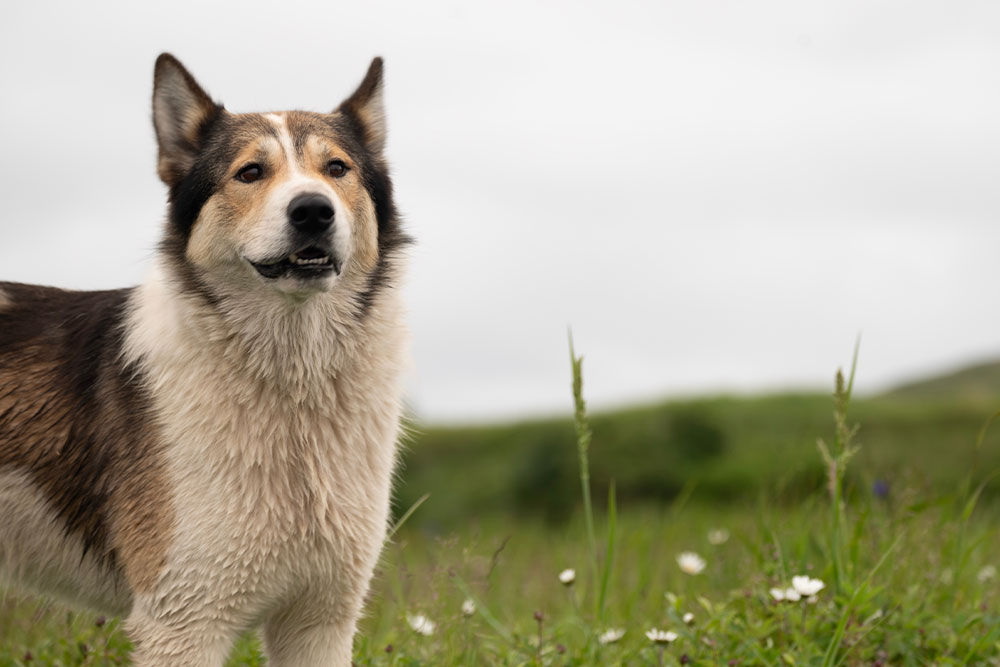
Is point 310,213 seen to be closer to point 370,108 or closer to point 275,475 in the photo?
point 275,475

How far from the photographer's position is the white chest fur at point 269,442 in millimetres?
3727

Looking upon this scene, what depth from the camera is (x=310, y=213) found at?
3504 millimetres

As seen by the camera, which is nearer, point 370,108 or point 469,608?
point 469,608

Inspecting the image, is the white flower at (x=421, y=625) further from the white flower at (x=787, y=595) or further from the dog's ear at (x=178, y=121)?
the dog's ear at (x=178, y=121)

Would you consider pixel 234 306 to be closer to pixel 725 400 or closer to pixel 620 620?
pixel 620 620

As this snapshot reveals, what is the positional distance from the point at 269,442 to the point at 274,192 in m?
1.01

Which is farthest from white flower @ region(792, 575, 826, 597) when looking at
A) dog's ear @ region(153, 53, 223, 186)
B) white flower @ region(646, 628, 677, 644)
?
dog's ear @ region(153, 53, 223, 186)

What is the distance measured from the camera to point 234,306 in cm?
393

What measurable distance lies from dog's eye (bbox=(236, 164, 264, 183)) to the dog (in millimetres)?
10

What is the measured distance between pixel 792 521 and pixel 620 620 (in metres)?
1.27

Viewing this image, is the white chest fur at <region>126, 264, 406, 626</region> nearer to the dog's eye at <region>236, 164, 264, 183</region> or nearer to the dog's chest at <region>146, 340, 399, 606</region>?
the dog's chest at <region>146, 340, 399, 606</region>

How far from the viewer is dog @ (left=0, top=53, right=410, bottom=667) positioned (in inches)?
147

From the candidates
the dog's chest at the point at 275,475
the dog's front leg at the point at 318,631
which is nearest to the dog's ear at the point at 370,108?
the dog's chest at the point at 275,475

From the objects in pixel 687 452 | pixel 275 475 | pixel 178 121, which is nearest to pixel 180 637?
pixel 275 475
